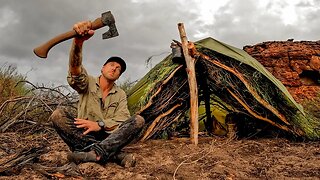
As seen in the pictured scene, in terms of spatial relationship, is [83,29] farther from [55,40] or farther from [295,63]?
[295,63]

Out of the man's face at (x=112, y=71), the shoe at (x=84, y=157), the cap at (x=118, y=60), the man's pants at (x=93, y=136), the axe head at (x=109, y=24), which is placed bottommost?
the shoe at (x=84, y=157)

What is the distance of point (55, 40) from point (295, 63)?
993 cm

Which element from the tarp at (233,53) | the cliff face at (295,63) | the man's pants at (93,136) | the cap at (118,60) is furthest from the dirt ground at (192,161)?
the cliff face at (295,63)

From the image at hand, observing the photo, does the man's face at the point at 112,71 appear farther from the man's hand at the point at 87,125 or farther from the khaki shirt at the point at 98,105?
the man's hand at the point at 87,125

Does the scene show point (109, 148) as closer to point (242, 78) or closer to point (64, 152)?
point (64, 152)

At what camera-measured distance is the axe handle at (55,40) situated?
3.02 meters

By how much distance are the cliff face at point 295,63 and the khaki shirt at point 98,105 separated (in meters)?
8.75

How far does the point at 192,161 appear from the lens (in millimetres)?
3670

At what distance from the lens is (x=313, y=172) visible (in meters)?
3.41

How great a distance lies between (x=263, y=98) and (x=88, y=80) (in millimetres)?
2429

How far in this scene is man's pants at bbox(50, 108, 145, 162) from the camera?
327 centimetres

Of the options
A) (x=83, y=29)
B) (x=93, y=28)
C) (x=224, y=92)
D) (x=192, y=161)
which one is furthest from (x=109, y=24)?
(x=224, y=92)

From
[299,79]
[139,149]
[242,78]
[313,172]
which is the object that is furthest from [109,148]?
[299,79]

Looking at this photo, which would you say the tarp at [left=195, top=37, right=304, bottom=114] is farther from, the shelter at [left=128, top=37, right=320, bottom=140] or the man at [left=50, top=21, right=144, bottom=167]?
the man at [left=50, top=21, right=144, bottom=167]
